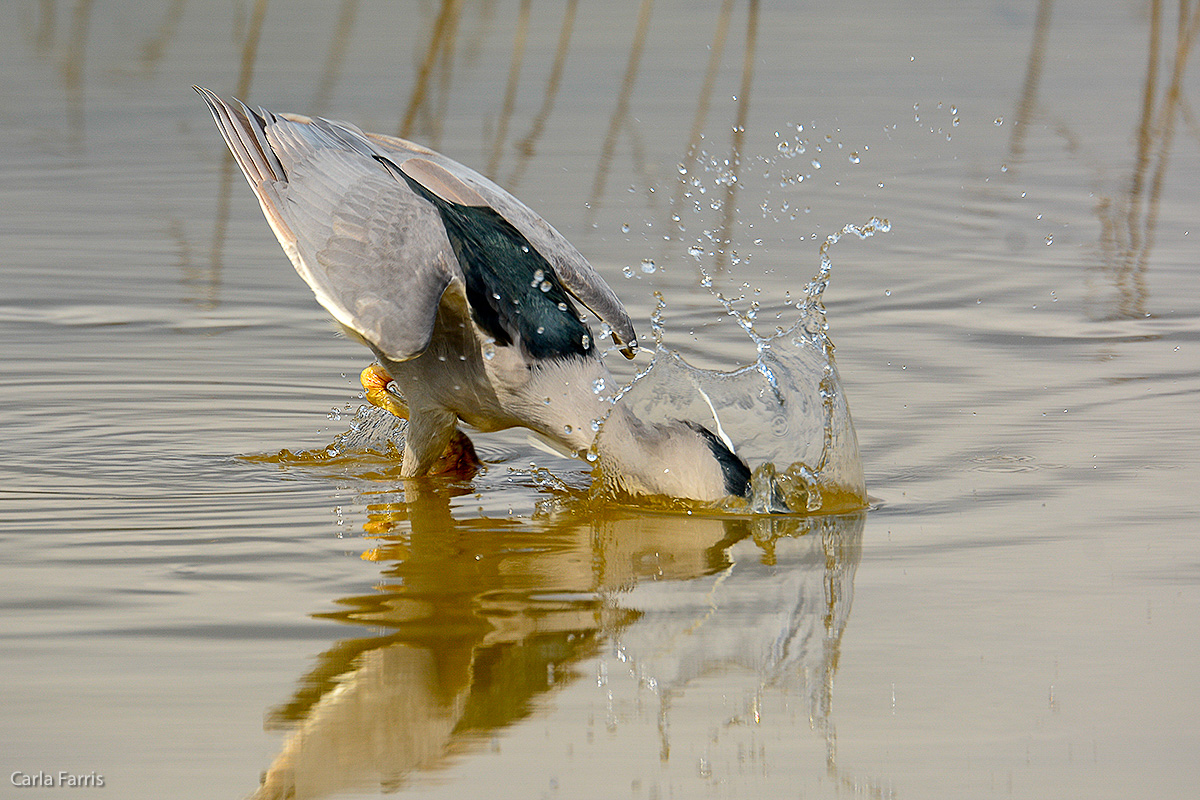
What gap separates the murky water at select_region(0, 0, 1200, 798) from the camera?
3.77 meters

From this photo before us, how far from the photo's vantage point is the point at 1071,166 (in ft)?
43.7

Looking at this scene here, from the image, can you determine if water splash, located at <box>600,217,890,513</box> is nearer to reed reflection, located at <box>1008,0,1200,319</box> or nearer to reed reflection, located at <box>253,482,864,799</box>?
reed reflection, located at <box>253,482,864,799</box>

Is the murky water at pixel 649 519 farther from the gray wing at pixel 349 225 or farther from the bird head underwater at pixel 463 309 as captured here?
the gray wing at pixel 349 225

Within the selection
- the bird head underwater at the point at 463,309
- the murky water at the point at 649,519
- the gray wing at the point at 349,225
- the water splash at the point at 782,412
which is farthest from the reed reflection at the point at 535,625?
the gray wing at the point at 349,225

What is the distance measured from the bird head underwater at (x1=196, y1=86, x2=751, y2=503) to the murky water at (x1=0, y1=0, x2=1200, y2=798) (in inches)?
8.7

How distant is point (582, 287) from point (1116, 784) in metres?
3.43

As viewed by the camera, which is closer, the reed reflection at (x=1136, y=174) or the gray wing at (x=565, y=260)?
the gray wing at (x=565, y=260)

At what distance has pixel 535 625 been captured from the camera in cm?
459

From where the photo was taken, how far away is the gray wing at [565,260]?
6484 mm

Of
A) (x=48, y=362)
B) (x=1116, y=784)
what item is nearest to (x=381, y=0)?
(x=48, y=362)

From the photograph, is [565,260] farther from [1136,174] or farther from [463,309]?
[1136,174]

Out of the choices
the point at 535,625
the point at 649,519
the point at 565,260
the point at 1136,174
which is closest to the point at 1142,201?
the point at 1136,174

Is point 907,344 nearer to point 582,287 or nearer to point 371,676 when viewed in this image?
point 582,287

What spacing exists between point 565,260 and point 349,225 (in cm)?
89
